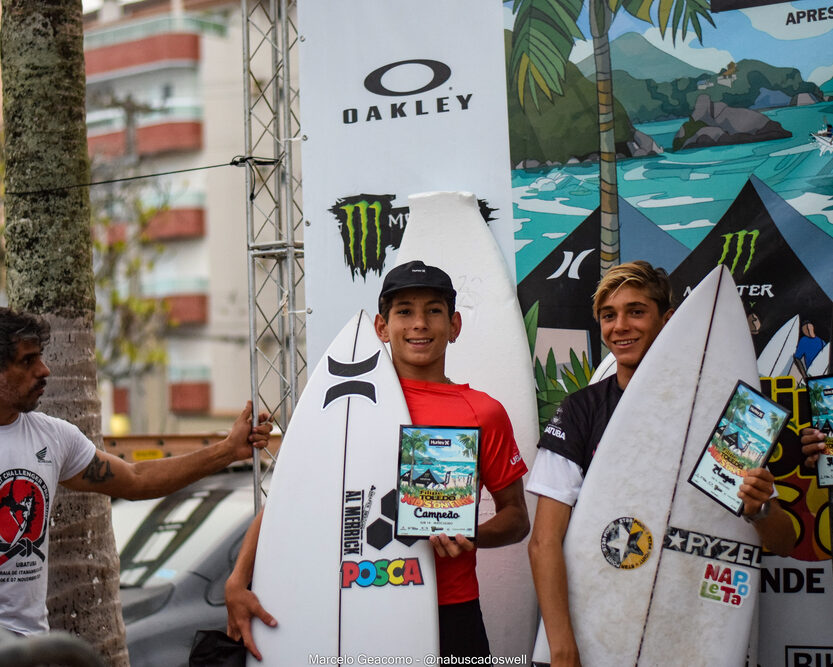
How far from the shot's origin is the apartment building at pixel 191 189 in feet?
59.2

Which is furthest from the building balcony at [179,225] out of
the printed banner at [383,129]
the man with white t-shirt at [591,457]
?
the man with white t-shirt at [591,457]

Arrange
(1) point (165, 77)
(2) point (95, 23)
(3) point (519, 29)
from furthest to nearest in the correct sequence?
(2) point (95, 23), (1) point (165, 77), (3) point (519, 29)

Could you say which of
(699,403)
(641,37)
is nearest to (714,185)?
(641,37)

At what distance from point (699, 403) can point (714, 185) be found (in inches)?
36.9

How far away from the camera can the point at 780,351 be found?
→ 3295 millimetres

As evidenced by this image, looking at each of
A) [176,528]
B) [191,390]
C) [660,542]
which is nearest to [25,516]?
[660,542]

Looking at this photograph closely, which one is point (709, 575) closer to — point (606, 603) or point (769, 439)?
point (606, 603)

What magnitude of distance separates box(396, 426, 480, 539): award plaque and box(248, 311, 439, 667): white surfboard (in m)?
0.14

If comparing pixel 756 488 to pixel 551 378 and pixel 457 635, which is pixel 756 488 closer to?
pixel 457 635

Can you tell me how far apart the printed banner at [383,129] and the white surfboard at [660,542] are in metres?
1.03

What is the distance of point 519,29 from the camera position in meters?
3.67

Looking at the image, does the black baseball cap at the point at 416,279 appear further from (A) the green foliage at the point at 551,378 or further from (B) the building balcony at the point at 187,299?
(B) the building balcony at the point at 187,299

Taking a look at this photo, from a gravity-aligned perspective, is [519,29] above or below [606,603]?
above

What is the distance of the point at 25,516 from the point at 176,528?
2.94m
